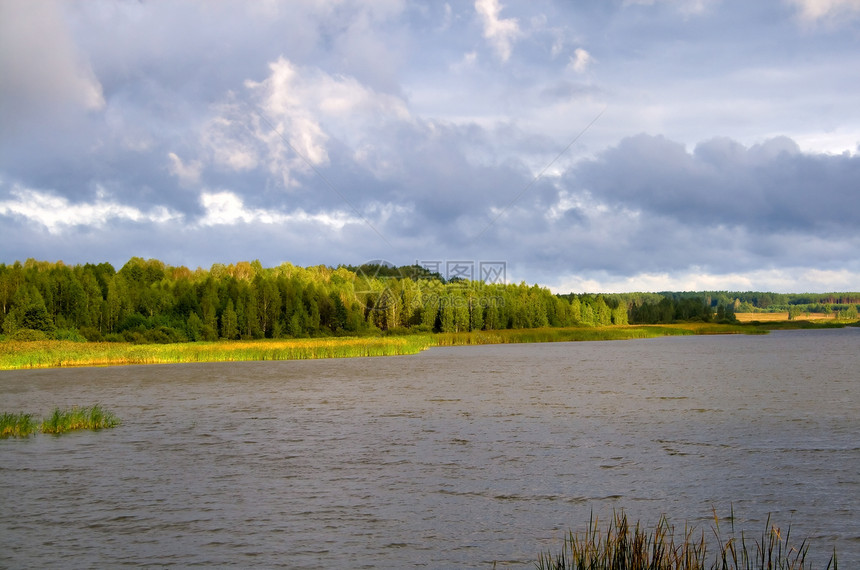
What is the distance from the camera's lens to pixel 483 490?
16266 millimetres

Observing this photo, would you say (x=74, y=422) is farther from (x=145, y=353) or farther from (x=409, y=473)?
(x=145, y=353)

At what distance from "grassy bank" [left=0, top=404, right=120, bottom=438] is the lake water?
2.87 feet

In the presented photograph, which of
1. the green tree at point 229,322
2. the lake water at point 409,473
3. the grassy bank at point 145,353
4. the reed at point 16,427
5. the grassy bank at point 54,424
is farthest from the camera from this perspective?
the green tree at point 229,322

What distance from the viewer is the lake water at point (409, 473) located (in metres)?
12.7

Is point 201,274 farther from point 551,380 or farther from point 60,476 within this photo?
point 60,476

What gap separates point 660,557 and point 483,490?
7443mm

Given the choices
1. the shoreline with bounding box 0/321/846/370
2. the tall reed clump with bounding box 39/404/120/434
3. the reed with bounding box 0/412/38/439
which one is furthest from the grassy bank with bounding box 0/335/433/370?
the reed with bounding box 0/412/38/439

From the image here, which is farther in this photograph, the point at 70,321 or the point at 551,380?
the point at 70,321

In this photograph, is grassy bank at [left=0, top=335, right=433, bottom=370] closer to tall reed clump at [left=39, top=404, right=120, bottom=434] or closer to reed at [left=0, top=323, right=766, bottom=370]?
reed at [left=0, top=323, right=766, bottom=370]

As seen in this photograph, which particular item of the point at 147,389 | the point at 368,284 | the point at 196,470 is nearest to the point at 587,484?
the point at 196,470

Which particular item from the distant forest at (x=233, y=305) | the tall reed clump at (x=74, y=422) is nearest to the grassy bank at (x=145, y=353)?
the distant forest at (x=233, y=305)

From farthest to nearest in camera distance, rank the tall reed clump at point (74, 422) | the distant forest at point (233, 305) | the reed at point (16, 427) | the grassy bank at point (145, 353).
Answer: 1. the distant forest at point (233, 305)
2. the grassy bank at point (145, 353)
3. the tall reed clump at point (74, 422)
4. the reed at point (16, 427)

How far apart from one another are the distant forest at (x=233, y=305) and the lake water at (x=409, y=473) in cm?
5787

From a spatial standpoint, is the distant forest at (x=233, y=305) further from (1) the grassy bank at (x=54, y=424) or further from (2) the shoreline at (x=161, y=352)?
(1) the grassy bank at (x=54, y=424)
